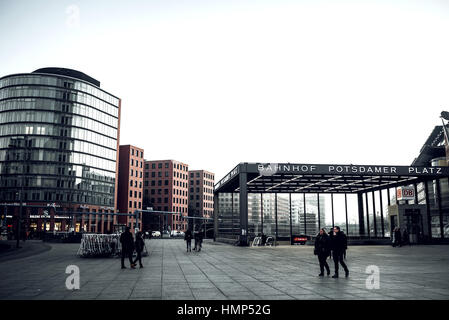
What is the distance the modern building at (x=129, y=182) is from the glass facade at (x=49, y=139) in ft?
57.9

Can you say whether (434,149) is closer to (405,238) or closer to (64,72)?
(405,238)

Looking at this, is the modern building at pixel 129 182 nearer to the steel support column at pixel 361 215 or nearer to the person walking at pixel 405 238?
the steel support column at pixel 361 215

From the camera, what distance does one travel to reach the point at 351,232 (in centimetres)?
4591

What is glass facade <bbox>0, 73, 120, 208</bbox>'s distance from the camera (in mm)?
82625

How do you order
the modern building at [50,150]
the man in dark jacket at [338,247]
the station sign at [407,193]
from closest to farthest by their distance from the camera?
1. the man in dark jacket at [338,247]
2. the station sign at [407,193]
3. the modern building at [50,150]

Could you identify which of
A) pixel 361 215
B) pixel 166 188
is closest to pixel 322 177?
pixel 361 215

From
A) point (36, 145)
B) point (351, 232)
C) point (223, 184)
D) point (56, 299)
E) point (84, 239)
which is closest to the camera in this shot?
point (56, 299)

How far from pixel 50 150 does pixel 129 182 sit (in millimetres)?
31019

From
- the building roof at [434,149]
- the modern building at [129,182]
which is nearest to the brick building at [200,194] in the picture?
the modern building at [129,182]

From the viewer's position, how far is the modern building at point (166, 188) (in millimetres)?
135125

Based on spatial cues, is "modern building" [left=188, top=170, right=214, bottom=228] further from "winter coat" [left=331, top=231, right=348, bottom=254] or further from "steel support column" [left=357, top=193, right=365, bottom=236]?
"winter coat" [left=331, top=231, right=348, bottom=254]
